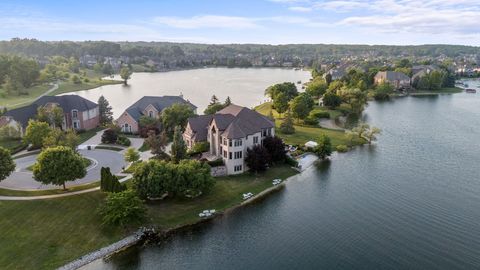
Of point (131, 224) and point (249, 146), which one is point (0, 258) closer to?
point (131, 224)

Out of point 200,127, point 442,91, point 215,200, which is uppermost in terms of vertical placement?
point 200,127

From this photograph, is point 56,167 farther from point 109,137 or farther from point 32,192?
point 109,137

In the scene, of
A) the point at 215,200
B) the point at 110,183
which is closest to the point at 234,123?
the point at 215,200

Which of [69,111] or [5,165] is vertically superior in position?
[69,111]

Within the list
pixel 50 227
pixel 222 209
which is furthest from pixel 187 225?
pixel 50 227

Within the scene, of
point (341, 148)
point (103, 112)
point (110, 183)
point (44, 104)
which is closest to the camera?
point (110, 183)

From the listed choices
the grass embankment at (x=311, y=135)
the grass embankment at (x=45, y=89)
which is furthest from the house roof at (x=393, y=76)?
the grass embankment at (x=45, y=89)

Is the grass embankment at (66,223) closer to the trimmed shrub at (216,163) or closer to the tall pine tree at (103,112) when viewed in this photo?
the trimmed shrub at (216,163)

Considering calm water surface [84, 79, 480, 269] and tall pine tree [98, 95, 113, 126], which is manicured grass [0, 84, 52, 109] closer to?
tall pine tree [98, 95, 113, 126]
